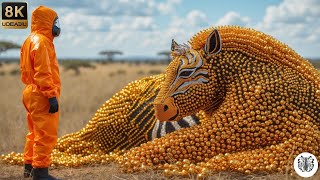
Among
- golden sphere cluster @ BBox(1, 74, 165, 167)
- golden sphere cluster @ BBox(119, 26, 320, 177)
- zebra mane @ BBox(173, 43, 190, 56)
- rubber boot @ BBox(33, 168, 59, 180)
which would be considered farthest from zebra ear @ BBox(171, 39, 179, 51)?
rubber boot @ BBox(33, 168, 59, 180)

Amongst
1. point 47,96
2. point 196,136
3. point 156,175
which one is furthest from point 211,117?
point 47,96

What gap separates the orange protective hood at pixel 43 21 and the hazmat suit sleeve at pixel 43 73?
0.37 m

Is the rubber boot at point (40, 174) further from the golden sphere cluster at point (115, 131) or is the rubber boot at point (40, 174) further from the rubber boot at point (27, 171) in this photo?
the golden sphere cluster at point (115, 131)

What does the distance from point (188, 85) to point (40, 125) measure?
1643mm

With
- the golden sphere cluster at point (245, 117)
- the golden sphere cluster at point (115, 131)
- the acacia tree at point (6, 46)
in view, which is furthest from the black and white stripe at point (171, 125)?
the acacia tree at point (6, 46)

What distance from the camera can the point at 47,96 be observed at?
5.90 meters

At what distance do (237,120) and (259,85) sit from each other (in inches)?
17.0

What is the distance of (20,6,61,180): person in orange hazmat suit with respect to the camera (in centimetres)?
591

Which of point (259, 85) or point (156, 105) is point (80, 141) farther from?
point (259, 85)

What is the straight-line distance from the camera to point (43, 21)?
6.31 m

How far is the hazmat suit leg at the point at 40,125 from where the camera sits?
5.97 metres

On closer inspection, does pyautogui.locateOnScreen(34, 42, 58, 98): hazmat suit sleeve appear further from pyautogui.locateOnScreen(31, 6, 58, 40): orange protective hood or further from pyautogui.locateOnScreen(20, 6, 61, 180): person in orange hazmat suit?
pyautogui.locateOnScreen(31, 6, 58, 40): orange protective hood

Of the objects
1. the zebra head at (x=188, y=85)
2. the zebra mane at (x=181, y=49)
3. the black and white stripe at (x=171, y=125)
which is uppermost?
the zebra mane at (x=181, y=49)

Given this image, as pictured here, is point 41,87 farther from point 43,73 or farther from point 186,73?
point 186,73
